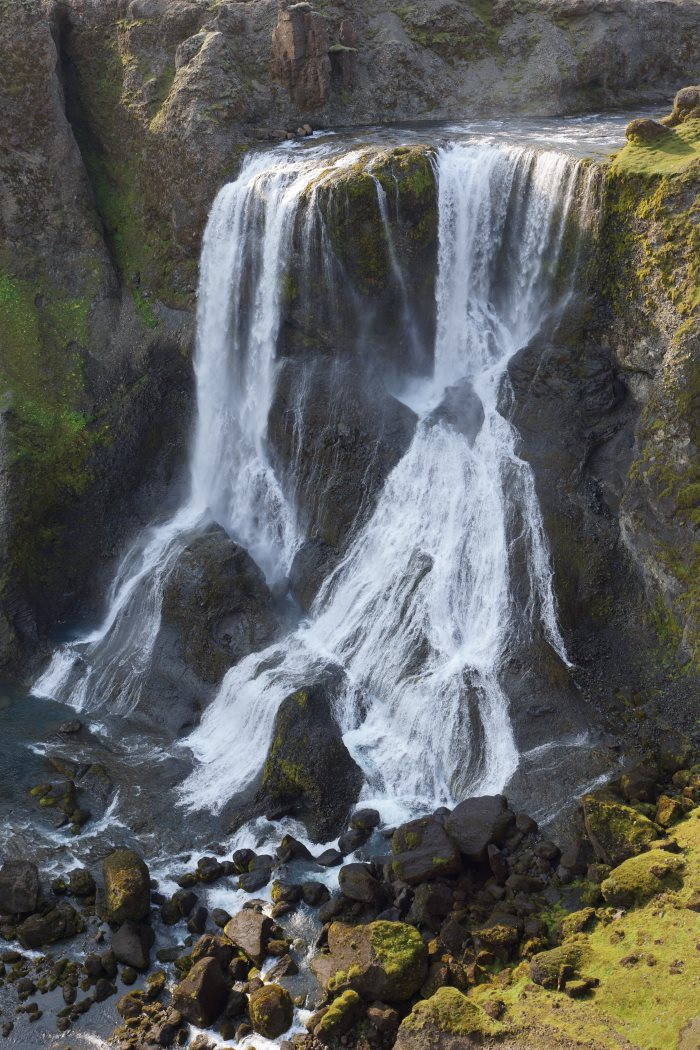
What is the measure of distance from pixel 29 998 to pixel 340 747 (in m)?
7.05

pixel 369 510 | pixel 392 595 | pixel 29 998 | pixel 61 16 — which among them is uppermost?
pixel 61 16

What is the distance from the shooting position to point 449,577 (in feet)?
65.0

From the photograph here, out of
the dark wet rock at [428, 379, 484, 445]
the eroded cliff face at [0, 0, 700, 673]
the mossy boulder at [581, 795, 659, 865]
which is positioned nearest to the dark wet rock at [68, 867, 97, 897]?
the eroded cliff face at [0, 0, 700, 673]

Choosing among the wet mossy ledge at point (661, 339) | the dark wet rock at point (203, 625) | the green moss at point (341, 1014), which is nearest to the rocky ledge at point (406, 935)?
the green moss at point (341, 1014)

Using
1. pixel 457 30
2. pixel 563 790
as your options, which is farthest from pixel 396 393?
pixel 457 30

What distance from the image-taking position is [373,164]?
22.2 meters

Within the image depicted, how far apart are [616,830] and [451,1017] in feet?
15.0

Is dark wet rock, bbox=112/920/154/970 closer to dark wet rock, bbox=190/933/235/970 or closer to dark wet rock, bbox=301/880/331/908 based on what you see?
dark wet rock, bbox=190/933/235/970

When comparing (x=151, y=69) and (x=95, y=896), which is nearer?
(x=95, y=896)

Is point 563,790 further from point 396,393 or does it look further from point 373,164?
point 373,164

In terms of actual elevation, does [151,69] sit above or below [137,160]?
above

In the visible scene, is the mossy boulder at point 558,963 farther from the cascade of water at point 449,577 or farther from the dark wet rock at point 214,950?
the dark wet rock at point 214,950

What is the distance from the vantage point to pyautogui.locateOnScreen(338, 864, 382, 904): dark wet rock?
15.2 meters

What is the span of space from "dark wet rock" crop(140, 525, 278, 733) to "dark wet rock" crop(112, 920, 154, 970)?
5772 millimetres
